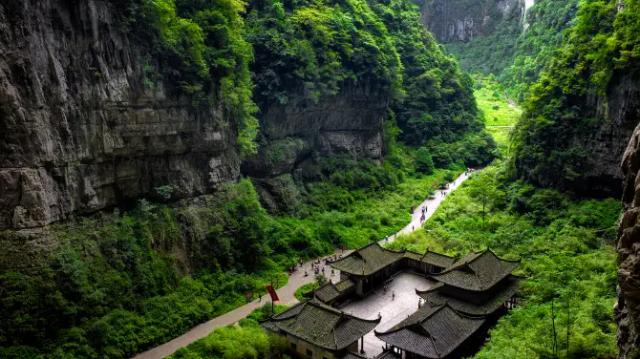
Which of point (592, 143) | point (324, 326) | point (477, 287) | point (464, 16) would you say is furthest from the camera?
point (464, 16)

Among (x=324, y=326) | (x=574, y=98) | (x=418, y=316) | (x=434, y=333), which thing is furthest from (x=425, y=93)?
(x=324, y=326)

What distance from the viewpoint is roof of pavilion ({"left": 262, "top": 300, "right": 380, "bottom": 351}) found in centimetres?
2998

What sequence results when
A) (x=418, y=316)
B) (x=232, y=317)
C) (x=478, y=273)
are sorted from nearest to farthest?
(x=418, y=316) < (x=478, y=273) < (x=232, y=317)

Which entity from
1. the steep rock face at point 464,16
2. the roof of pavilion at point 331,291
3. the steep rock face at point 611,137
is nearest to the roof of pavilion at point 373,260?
the roof of pavilion at point 331,291

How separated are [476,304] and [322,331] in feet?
32.6

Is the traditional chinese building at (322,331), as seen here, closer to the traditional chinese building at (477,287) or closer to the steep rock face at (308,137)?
the traditional chinese building at (477,287)

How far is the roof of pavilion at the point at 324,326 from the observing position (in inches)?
1180

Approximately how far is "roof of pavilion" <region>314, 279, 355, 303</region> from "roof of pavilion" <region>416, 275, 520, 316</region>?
5350 mm

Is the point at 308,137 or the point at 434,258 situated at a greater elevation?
the point at 308,137

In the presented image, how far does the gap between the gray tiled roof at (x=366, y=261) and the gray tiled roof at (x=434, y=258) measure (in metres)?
1.84

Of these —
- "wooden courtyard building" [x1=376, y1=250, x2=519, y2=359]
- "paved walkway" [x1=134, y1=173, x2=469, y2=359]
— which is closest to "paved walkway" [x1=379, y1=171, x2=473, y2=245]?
"paved walkway" [x1=134, y1=173, x2=469, y2=359]

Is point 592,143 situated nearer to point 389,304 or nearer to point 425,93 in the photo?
point 389,304

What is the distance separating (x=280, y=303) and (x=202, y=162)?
1305 centimetres

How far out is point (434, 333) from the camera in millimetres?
29562
